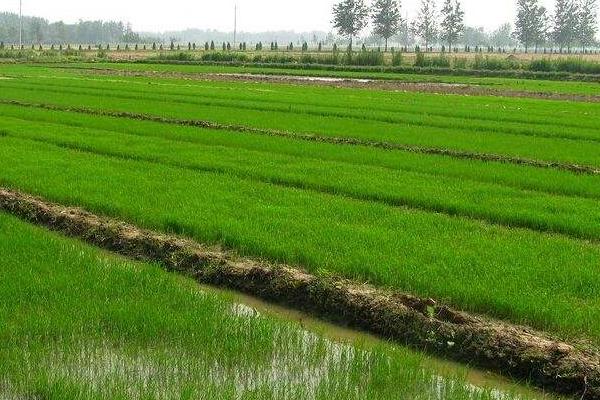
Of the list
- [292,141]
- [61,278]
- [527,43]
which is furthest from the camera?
[527,43]

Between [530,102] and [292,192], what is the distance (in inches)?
622

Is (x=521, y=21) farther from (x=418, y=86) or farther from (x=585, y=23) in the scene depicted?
(x=418, y=86)

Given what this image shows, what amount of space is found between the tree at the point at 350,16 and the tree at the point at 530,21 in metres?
21.9

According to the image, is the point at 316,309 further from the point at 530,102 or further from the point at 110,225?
the point at 530,102

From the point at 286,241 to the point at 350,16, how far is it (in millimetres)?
88394

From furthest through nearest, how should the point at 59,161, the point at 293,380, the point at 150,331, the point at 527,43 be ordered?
1. the point at 527,43
2. the point at 59,161
3. the point at 150,331
4. the point at 293,380

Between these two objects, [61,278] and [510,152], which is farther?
[510,152]

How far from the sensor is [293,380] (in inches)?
197

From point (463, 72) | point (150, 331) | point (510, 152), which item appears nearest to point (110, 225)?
point (150, 331)

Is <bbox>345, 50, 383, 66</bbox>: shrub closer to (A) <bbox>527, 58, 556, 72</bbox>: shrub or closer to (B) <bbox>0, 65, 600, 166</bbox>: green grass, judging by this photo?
(A) <bbox>527, 58, 556, 72</bbox>: shrub

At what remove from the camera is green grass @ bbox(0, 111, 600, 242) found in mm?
8891

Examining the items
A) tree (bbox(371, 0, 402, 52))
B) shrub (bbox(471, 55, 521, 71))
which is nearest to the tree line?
tree (bbox(371, 0, 402, 52))

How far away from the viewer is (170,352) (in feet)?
17.0

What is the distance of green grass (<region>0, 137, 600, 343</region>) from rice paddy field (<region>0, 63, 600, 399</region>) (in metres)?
0.02
